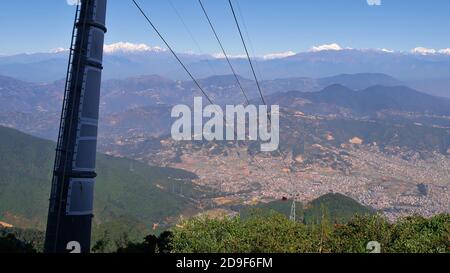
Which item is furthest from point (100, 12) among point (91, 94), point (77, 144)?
point (77, 144)

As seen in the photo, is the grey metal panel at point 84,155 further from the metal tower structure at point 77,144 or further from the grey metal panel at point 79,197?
the grey metal panel at point 79,197

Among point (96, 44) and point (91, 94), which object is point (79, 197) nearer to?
point (91, 94)

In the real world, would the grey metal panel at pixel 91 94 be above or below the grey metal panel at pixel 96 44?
below

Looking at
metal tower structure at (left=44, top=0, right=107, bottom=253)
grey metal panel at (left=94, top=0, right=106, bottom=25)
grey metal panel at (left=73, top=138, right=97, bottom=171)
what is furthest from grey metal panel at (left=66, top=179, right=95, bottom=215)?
grey metal panel at (left=94, top=0, right=106, bottom=25)

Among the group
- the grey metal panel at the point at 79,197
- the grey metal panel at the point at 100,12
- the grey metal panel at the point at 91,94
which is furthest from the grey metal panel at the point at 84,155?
the grey metal panel at the point at 100,12
